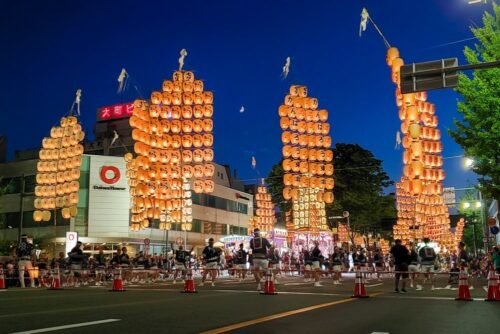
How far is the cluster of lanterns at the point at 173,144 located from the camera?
41406 mm

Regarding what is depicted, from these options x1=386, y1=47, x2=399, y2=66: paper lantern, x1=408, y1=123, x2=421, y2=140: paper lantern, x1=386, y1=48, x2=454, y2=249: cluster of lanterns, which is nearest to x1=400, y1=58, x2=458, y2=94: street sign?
x1=386, y1=48, x2=454, y2=249: cluster of lanterns

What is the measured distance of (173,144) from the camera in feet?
136

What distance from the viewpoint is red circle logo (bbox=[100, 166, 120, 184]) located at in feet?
164

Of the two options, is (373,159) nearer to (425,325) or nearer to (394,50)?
(394,50)

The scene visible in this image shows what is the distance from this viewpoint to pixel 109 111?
221 feet

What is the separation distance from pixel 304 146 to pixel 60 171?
20.7 meters

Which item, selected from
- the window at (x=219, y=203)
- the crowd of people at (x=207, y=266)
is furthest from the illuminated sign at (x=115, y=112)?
the crowd of people at (x=207, y=266)

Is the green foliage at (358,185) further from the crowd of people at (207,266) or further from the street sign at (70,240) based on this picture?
the street sign at (70,240)

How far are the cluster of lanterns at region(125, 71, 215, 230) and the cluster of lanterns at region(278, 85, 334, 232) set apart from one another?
7001mm

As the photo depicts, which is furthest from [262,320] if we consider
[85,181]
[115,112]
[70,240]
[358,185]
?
[115,112]

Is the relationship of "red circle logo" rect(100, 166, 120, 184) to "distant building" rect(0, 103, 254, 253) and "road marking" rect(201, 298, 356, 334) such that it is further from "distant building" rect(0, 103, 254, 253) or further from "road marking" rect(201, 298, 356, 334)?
"road marking" rect(201, 298, 356, 334)

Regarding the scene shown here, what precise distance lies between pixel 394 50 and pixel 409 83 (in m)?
22.2

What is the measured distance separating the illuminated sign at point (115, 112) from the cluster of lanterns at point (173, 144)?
2499 centimetres

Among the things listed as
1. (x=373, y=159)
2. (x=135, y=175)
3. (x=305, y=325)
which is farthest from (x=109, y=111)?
(x=305, y=325)
